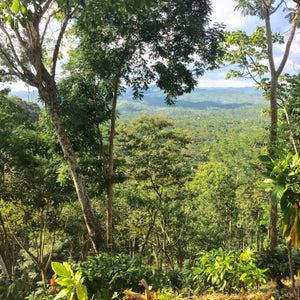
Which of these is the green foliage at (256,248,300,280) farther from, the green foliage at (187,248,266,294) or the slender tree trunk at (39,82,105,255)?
the slender tree trunk at (39,82,105,255)

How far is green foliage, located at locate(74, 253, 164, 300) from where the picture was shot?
2.70 metres

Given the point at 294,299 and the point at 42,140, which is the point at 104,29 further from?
the point at 294,299

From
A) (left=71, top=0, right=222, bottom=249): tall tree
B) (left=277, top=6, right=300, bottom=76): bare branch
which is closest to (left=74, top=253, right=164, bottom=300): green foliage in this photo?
(left=71, top=0, right=222, bottom=249): tall tree

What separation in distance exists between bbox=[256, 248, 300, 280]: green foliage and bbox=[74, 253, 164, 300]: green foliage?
1.91m

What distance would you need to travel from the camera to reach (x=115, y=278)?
2717 millimetres

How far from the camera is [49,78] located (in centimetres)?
481

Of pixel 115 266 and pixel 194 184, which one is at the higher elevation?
pixel 115 266

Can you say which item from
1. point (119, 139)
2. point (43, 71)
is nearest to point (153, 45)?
point (43, 71)

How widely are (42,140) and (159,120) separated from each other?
443 centimetres

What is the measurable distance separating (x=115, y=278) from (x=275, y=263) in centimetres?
259

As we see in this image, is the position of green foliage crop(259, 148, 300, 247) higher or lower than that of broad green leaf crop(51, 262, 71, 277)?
higher

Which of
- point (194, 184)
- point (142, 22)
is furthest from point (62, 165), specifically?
point (194, 184)

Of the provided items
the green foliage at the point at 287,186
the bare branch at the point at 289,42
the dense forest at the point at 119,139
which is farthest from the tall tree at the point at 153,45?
the green foliage at the point at 287,186

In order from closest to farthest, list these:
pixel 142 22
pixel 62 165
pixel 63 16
Answer: 1. pixel 142 22
2. pixel 63 16
3. pixel 62 165
